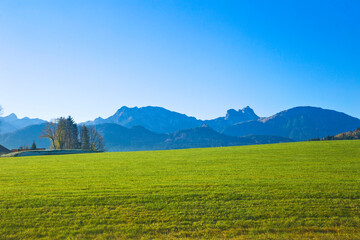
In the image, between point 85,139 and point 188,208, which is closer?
point 188,208

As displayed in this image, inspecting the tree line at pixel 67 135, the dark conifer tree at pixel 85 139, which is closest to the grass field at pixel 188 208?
the tree line at pixel 67 135

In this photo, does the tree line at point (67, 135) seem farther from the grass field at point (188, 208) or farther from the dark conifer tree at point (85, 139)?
the grass field at point (188, 208)

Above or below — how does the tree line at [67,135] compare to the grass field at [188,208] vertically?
above

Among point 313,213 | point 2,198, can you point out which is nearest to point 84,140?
point 2,198

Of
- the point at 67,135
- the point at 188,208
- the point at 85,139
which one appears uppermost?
the point at 67,135

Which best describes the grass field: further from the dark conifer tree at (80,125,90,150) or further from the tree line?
the dark conifer tree at (80,125,90,150)

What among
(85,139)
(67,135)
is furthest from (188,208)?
(67,135)

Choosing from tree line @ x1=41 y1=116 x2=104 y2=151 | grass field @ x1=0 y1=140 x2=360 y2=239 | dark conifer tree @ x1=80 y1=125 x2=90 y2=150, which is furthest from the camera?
dark conifer tree @ x1=80 y1=125 x2=90 y2=150

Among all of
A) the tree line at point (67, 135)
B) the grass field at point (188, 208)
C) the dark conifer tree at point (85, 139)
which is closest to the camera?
the grass field at point (188, 208)

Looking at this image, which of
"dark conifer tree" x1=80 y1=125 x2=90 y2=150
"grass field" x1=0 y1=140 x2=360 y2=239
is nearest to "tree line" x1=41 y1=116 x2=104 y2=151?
"dark conifer tree" x1=80 y1=125 x2=90 y2=150

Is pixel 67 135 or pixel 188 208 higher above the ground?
pixel 67 135

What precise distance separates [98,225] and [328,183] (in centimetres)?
1246

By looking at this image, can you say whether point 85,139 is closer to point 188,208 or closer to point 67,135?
point 67,135

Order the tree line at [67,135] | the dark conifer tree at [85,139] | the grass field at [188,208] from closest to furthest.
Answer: the grass field at [188,208] → the tree line at [67,135] → the dark conifer tree at [85,139]
